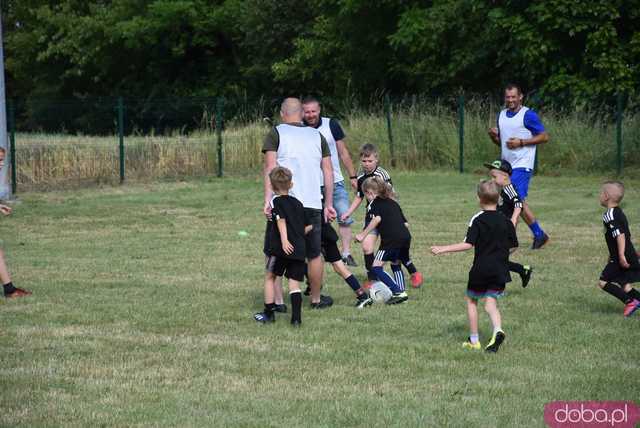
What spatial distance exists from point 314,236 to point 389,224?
3.57 ft

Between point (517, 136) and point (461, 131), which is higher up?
point (517, 136)

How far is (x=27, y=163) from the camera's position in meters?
23.0

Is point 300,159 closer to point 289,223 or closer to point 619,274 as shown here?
point 289,223

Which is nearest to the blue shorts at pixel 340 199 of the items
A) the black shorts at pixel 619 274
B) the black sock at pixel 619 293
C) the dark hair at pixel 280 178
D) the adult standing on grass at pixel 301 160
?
the adult standing on grass at pixel 301 160

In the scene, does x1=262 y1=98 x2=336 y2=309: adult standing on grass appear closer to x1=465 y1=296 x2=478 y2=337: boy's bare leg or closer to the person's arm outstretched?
the person's arm outstretched

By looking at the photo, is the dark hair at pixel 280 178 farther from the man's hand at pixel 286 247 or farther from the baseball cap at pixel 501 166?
the baseball cap at pixel 501 166

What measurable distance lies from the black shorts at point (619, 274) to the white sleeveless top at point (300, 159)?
2.53 meters

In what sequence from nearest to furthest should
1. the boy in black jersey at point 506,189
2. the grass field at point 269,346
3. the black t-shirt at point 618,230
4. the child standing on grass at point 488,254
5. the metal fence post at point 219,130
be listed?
the grass field at point 269,346 < the child standing on grass at point 488,254 < the black t-shirt at point 618,230 < the boy in black jersey at point 506,189 < the metal fence post at point 219,130

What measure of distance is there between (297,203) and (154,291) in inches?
93.5

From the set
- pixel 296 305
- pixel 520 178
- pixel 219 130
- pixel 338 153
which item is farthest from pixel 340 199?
pixel 219 130

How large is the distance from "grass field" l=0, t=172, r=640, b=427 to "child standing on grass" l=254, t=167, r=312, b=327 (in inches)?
A: 9.7

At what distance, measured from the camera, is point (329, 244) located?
32.2 feet

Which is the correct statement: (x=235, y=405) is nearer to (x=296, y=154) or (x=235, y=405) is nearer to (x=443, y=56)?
(x=296, y=154)

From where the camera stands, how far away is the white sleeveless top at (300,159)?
9.02 metres
